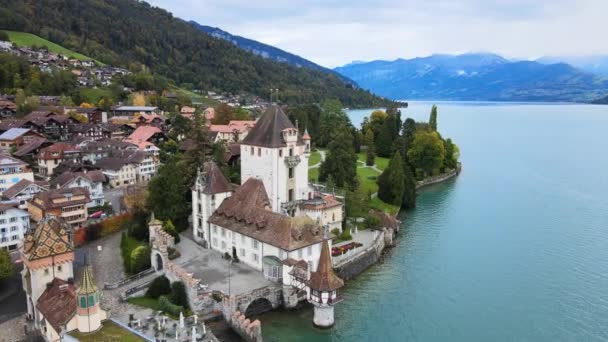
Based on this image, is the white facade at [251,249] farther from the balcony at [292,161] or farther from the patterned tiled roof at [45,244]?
the patterned tiled roof at [45,244]

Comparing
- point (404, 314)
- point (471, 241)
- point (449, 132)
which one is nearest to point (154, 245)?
point (404, 314)

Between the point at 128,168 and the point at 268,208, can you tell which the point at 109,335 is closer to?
the point at 268,208

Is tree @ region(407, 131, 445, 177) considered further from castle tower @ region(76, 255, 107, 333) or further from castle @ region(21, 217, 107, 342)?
castle tower @ region(76, 255, 107, 333)

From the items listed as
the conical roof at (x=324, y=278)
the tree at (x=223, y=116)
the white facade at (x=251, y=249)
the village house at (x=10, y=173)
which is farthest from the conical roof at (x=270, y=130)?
the tree at (x=223, y=116)

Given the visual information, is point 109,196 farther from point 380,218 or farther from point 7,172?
point 380,218

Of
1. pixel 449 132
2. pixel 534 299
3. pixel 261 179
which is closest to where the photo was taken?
pixel 534 299

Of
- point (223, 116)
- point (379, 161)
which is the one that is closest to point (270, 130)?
point (379, 161)
